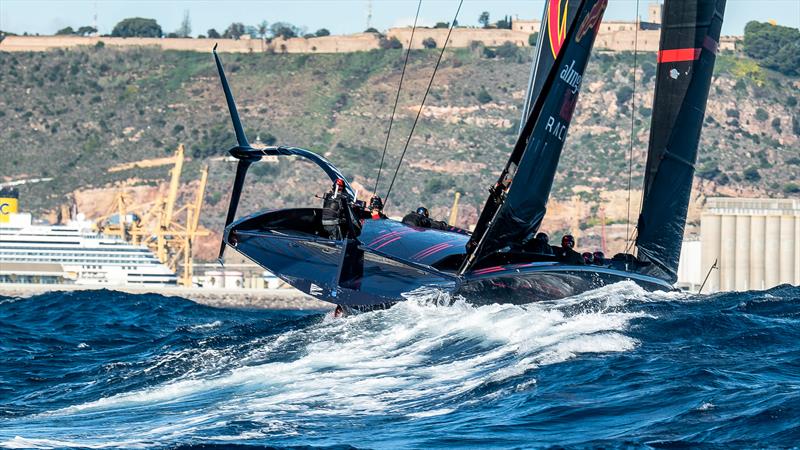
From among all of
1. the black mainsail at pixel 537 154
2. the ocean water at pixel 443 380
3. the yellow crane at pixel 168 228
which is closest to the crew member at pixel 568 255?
the black mainsail at pixel 537 154

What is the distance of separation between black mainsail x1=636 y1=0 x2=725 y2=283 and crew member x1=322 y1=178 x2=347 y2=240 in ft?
13.9

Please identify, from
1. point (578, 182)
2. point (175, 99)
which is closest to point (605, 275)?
point (578, 182)

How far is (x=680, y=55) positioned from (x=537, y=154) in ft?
12.4

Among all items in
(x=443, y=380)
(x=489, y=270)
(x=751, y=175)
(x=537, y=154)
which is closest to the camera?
(x=443, y=380)

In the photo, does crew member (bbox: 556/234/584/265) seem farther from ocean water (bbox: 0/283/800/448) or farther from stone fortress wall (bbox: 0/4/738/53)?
stone fortress wall (bbox: 0/4/738/53)

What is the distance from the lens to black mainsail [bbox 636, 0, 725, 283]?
750 inches

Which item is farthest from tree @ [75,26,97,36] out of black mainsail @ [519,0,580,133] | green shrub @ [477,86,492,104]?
black mainsail @ [519,0,580,133]

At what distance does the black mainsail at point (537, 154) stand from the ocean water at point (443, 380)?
110 cm

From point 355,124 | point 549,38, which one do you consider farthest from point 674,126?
point 355,124

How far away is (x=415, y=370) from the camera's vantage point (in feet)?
43.6

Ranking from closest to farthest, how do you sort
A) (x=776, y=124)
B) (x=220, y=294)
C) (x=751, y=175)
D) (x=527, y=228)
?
1. (x=527, y=228)
2. (x=220, y=294)
3. (x=751, y=175)
4. (x=776, y=124)

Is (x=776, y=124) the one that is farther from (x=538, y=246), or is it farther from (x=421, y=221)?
(x=538, y=246)

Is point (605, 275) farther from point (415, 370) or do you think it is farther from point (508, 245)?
point (415, 370)

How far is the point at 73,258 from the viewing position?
80.2 meters
